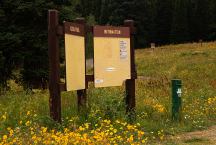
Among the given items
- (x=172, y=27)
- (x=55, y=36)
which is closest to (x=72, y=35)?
(x=55, y=36)

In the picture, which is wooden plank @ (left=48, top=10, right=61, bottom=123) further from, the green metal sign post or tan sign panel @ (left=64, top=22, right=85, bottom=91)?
the green metal sign post

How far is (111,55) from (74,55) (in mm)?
1114

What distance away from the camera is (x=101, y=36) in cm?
916

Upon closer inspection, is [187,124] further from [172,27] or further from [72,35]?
[172,27]

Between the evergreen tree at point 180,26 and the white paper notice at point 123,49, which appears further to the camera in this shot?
the evergreen tree at point 180,26

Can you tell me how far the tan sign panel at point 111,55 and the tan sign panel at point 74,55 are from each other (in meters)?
0.37

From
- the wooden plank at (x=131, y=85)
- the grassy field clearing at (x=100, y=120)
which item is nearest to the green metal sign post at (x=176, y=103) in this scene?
the grassy field clearing at (x=100, y=120)

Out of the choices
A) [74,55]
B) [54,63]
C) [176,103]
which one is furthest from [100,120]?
[176,103]

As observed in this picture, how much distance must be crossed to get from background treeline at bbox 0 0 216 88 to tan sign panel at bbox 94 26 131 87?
20.8 ft

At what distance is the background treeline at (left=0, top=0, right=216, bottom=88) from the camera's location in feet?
52.4

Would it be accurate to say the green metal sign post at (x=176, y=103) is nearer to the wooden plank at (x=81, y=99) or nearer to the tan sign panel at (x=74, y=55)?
the wooden plank at (x=81, y=99)

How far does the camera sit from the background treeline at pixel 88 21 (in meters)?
16.0

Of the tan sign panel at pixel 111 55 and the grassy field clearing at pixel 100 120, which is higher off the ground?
the tan sign panel at pixel 111 55

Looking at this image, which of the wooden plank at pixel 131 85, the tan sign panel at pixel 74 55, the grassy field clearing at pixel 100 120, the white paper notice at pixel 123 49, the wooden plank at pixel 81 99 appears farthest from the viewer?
the wooden plank at pixel 131 85
